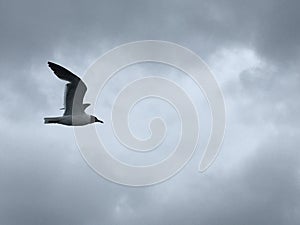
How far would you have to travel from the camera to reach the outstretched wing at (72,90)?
73.0 m

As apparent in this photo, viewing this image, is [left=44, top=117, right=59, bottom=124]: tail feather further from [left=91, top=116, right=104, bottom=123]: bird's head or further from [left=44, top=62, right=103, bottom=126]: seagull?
[left=91, top=116, right=104, bottom=123]: bird's head

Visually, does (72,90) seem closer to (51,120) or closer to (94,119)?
(51,120)

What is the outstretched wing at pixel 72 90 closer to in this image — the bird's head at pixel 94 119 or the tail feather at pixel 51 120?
the tail feather at pixel 51 120

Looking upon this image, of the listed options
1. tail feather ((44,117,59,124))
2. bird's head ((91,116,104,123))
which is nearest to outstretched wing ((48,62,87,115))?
tail feather ((44,117,59,124))

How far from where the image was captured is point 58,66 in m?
72.8

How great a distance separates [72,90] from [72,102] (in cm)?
190

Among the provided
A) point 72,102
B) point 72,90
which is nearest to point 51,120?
point 72,102

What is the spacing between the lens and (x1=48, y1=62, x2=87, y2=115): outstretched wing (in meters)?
73.0

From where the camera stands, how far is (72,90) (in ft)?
245

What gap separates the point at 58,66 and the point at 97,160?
469 inches

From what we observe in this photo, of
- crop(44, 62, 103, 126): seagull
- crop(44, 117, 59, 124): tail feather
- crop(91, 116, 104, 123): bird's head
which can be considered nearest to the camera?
crop(44, 62, 103, 126): seagull

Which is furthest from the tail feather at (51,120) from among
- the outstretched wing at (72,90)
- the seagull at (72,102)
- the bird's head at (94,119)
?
the bird's head at (94,119)

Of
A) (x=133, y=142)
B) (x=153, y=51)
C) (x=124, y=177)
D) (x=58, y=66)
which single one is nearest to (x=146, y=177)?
(x=124, y=177)

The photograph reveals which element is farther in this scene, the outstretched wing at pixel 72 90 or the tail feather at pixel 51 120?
the tail feather at pixel 51 120
